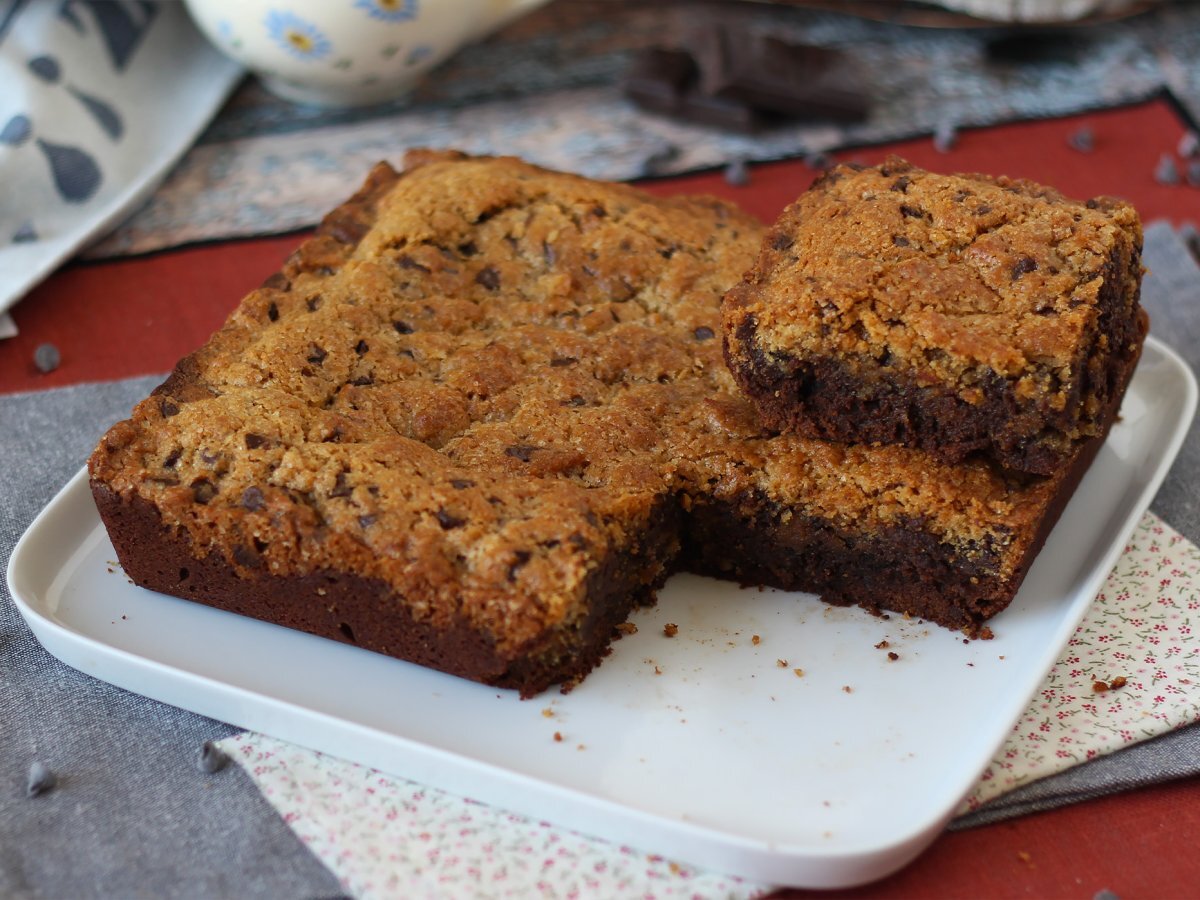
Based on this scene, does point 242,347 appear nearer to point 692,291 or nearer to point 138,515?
point 138,515

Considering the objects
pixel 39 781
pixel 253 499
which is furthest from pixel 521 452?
pixel 39 781

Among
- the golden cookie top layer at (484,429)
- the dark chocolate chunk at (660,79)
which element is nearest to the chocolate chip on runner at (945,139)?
the dark chocolate chunk at (660,79)

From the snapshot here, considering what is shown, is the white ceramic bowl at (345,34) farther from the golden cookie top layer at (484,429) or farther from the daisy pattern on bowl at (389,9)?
the golden cookie top layer at (484,429)

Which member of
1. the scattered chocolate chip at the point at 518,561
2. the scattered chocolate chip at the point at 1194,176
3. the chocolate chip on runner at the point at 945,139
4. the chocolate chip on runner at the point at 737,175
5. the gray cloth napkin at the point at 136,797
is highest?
the scattered chocolate chip at the point at 518,561

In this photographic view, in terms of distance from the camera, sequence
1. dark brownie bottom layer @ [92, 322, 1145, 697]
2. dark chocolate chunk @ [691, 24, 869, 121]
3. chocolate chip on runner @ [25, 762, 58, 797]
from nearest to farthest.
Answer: chocolate chip on runner @ [25, 762, 58, 797] → dark brownie bottom layer @ [92, 322, 1145, 697] → dark chocolate chunk @ [691, 24, 869, 121]

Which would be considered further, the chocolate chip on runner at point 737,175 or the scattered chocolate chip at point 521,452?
the chocolate chip on runner at point 737,175

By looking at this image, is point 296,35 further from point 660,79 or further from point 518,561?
point 518,561

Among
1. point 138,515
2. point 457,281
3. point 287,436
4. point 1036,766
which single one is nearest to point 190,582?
point 138,515

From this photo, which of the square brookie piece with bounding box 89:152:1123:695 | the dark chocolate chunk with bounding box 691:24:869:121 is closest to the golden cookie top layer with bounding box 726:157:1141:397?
the square brookie piece with bounding box 89:152:1123:695

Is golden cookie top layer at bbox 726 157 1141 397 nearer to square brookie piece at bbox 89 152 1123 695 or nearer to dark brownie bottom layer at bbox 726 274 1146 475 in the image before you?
dark brownie bottom layer at bbox 726 274 1146 475
